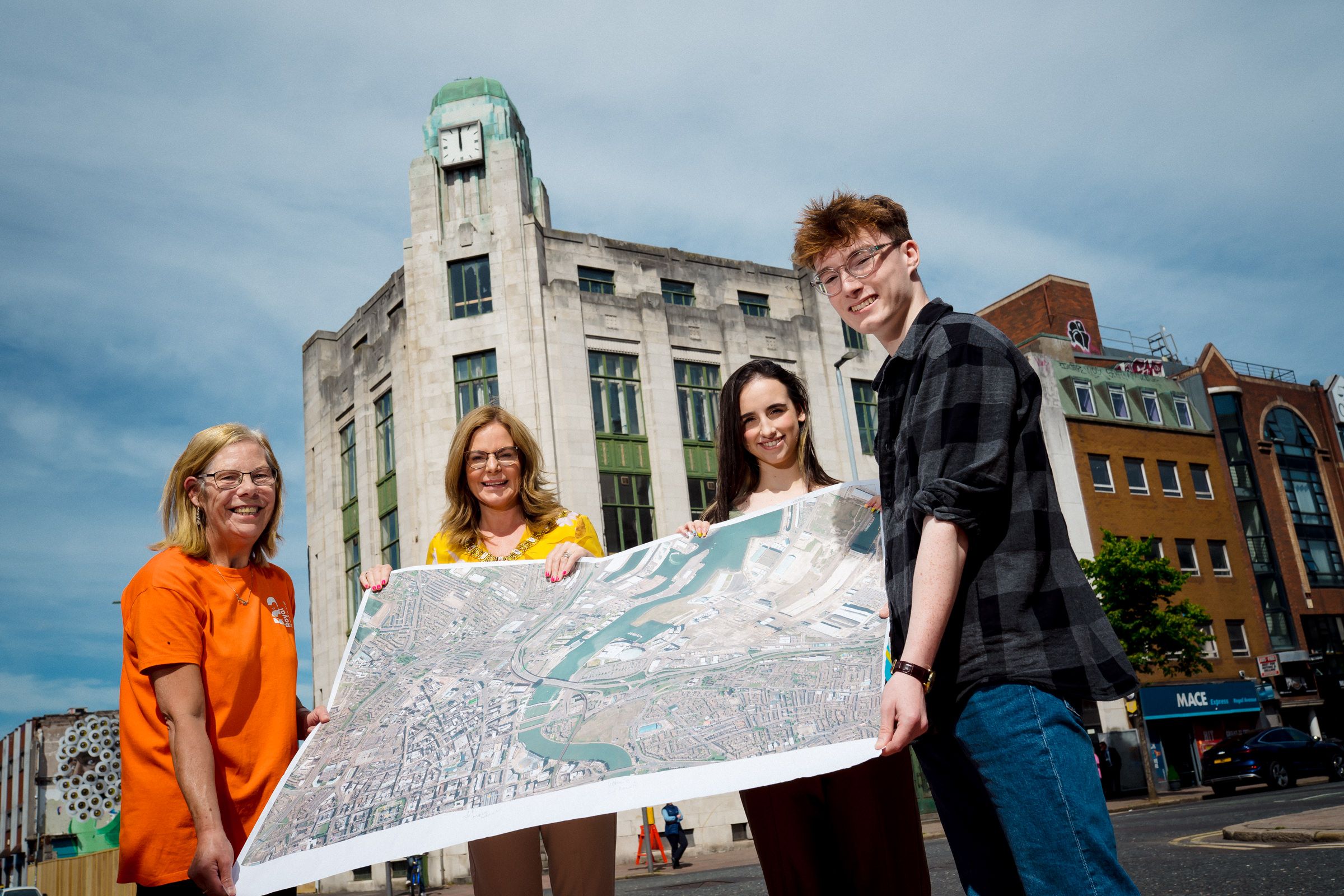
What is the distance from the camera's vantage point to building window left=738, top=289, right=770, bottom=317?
110 ft

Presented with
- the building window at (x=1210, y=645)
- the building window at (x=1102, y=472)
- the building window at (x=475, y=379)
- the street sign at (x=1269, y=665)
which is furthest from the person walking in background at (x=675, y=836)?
the street sign at (x=1269, y=665)

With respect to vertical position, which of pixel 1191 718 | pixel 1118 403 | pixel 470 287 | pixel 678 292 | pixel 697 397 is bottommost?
pixel 1191 718

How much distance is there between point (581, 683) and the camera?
3.02 metres

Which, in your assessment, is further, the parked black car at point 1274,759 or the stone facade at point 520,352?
the stone facade at point 520,352

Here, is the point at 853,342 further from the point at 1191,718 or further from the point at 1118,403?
the point at 1191,718

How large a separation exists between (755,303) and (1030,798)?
32.4 m

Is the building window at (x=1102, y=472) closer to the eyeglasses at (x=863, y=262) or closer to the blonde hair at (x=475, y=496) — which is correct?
the blonde hair at (x=475, y=496)

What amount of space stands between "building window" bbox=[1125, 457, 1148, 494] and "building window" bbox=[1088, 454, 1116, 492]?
975mm

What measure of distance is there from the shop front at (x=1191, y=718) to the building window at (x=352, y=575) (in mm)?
26407

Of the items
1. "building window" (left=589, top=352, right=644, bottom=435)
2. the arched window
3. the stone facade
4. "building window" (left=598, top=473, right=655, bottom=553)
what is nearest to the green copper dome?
the stone facade

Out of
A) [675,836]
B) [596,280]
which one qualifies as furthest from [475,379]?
[675,836]

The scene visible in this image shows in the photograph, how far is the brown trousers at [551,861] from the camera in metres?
3.25

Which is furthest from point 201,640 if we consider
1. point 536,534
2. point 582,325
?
point 582,325

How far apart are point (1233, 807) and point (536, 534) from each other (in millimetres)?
16990
